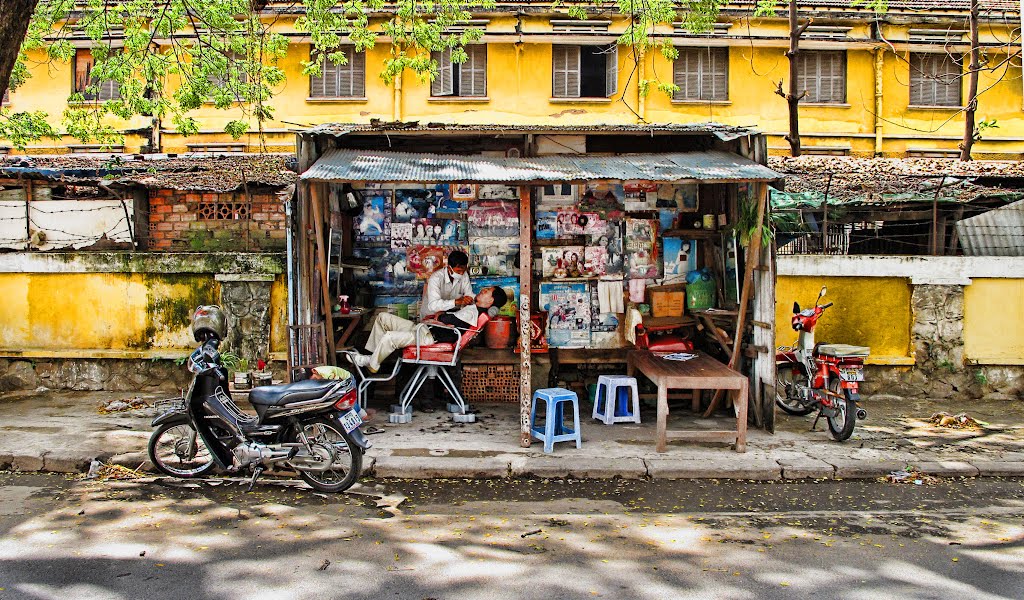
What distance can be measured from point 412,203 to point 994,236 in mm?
7342

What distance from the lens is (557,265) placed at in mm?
9133

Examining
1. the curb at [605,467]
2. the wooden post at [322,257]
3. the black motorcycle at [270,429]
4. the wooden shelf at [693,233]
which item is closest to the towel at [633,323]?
the wooden shelf at [693,233]

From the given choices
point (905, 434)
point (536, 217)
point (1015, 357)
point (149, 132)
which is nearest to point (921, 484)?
point (905, 434)

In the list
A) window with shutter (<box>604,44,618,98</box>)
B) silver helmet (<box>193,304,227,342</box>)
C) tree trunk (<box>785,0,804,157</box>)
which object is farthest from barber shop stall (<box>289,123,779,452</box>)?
window with shutter (<box>604,44,618,98</box>)

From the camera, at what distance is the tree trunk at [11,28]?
15.2 feet

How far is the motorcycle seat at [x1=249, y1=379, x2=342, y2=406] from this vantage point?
19.3 ft

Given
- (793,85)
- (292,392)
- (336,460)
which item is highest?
(793,85)

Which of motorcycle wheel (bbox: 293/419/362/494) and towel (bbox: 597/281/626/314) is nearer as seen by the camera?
motorcycle wheel (bbox: 293/419/362/494)

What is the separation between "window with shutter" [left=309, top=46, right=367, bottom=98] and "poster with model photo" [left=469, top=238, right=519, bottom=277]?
413 inches

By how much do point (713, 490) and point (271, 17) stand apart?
15813 millimetres

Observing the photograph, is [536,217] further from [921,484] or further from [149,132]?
[149,132]

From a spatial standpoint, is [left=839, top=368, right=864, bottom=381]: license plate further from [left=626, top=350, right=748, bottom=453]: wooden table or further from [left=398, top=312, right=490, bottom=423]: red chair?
[left=398, top=312, right=490, bottom=423]: red chair

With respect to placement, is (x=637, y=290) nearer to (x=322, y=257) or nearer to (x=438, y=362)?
(x=438, y=362)

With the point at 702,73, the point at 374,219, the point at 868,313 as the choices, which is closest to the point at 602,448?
the point at 374,219
